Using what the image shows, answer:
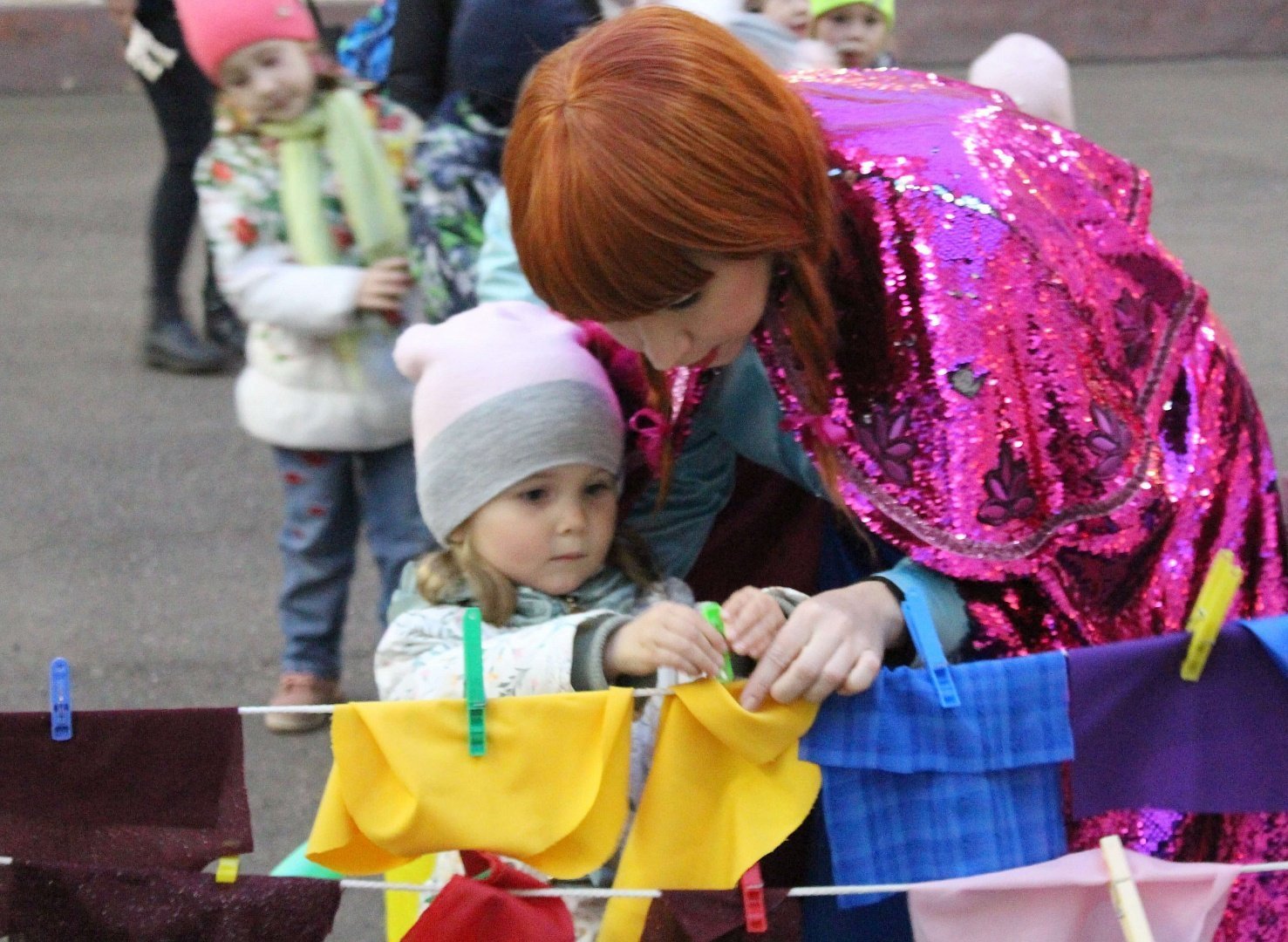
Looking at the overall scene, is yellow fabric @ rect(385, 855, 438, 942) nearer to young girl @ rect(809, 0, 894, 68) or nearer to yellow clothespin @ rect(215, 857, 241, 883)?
yellow clothespin @ rect(215, 857, 241, 883)

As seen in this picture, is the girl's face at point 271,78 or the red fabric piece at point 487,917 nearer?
the red fabric piece at point 487,917

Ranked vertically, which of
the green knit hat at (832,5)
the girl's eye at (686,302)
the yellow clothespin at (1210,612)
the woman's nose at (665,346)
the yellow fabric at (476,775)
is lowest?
the yellow fabric at (476,775)

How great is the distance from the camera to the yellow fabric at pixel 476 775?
1562mm

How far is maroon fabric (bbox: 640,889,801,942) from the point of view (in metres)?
1.56

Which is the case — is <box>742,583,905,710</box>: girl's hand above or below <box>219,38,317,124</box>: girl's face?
above

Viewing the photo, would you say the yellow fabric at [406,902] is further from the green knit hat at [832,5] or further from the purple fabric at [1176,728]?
the green knit hat at [832,5]

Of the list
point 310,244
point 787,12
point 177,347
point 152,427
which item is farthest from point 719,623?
point 177,347

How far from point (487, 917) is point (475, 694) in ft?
0.69

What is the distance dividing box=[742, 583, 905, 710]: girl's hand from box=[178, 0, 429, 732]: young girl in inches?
62.5

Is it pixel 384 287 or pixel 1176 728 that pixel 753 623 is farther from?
pixel 384 287

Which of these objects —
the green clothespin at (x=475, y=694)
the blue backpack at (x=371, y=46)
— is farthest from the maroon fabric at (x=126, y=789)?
the blue backpack at (x=371, y=46)

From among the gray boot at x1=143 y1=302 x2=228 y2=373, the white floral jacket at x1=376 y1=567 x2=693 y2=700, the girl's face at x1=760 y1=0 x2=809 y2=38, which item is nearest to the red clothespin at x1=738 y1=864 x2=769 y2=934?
the white floral jacket at x1=376 y1=567 x2=693 y2=700

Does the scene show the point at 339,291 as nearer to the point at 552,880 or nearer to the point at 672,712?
the point at 552,880

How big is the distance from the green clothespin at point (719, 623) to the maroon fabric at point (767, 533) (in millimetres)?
446
